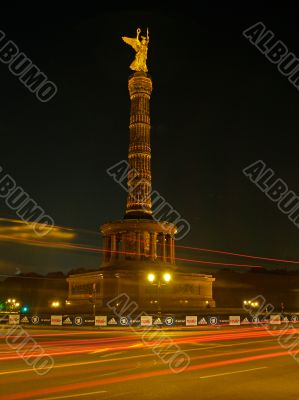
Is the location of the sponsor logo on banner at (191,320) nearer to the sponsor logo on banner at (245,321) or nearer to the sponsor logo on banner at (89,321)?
the sponsor logo on banner at (245,321)

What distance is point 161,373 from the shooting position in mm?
11875

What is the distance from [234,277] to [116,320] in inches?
2170

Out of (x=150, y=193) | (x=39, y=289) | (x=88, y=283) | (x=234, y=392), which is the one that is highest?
(x=150, y=193)

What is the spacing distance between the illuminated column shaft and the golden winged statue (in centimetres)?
259

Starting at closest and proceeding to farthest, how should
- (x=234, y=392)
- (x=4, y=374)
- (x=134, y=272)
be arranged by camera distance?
1. (x=234, y=392)
2. (x=4, y=374)
3. (x=134, y=272)

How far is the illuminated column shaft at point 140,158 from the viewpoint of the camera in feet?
190

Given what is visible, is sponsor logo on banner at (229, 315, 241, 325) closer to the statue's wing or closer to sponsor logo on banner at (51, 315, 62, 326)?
sponsor logo on banner at (51, 315, 62, 326)

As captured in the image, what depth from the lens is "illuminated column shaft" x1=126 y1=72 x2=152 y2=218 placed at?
57.9 m

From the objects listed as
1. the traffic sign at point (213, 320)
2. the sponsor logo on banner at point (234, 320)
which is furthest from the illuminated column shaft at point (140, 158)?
the sponsor logo on banner at point (234, 320)

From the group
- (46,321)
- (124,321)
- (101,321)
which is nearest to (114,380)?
Answer: (124,321)

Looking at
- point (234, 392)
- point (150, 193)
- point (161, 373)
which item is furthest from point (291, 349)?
point (150, 193)

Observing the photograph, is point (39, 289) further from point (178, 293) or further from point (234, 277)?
point (178, 293)

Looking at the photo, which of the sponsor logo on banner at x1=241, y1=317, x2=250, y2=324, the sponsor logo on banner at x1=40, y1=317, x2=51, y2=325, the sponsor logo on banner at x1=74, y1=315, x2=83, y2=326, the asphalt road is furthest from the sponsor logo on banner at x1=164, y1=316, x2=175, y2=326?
the asphalt road

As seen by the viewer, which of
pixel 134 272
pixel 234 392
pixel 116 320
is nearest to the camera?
pixel 234 392
